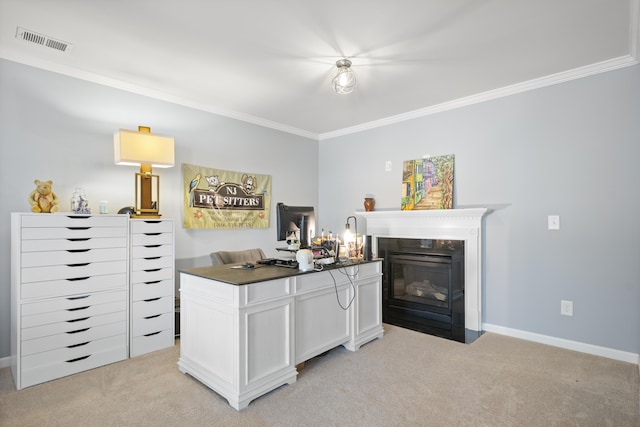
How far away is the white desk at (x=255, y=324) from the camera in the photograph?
2.06 m

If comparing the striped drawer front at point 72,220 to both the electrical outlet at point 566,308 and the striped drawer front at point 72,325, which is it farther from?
the electrical outlet at point 566,308

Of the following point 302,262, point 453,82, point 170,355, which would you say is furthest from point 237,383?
point 453,82

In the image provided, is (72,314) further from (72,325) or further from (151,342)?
(151,342)

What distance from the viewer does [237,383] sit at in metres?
2.03

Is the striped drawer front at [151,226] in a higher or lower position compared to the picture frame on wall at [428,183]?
lower

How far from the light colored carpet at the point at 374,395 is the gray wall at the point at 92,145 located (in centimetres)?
102

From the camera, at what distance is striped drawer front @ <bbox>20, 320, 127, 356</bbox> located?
2.34 m

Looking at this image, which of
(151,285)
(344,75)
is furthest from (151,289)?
(344,75)

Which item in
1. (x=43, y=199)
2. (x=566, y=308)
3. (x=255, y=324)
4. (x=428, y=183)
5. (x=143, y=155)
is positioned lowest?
(x=566, y=308)

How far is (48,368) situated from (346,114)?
12.3ft

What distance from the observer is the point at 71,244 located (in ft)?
8.29

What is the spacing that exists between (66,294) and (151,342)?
802 millimetres

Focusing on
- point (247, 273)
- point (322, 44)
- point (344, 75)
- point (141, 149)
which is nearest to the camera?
point (247, 273)

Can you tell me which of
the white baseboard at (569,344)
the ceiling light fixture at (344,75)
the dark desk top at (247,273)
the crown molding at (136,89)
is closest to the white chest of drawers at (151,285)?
the dark desk top at (247,273)
